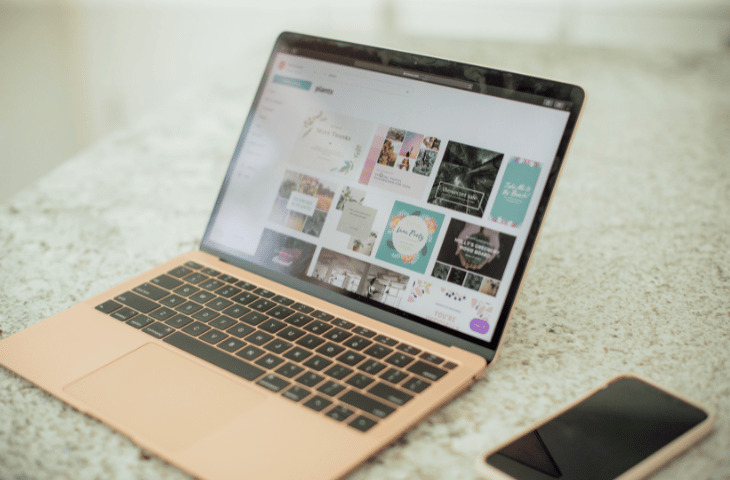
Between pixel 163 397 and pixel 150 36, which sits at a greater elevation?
pixel 150 36

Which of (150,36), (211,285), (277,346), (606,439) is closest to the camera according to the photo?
(606,439)

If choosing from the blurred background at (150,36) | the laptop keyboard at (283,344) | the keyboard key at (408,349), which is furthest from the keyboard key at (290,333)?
the blurred background at (150,36)

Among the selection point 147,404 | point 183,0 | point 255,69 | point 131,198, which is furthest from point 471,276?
point 183,0

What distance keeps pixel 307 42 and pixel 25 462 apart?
540mm

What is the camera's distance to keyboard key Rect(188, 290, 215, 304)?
23.7 inches

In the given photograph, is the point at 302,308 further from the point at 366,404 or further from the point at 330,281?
the point at 366,404

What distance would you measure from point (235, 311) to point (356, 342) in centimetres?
15

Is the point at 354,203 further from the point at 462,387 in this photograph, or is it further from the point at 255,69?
the point at 255,69

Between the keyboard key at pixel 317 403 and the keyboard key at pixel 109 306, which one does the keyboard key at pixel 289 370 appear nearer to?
the keyboard key at pixel 317 403

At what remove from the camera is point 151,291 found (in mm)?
616

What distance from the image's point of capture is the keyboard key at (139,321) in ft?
1.85

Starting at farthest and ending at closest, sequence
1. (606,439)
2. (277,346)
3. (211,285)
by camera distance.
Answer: (211,285), (277,346), (606,439)

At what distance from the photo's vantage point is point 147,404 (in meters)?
0.46

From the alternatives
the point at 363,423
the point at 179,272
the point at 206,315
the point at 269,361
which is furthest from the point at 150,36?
the point at 363,423
